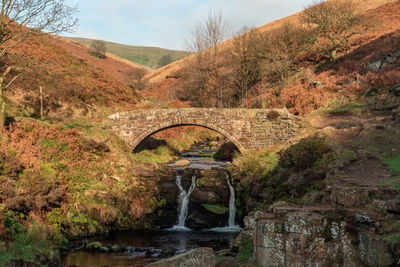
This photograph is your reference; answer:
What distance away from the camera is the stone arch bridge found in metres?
22.6

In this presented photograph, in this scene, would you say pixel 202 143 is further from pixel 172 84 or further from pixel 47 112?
pixel 172 84

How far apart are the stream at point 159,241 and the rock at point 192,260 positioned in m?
4.76

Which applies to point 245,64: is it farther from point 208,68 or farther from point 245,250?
point 245,250

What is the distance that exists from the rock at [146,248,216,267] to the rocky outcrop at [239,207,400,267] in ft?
4.91

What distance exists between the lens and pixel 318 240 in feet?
27.0

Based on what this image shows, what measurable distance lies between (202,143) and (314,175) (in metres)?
23.3

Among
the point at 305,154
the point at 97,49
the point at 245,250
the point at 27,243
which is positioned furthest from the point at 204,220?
the point at 97,49

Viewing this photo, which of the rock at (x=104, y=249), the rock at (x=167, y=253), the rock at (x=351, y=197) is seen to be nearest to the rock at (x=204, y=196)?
the rock at (x=167, y=253)

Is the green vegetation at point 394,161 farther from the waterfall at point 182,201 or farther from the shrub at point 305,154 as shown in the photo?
the waterfall at point 182,201

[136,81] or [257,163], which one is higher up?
[136,81]

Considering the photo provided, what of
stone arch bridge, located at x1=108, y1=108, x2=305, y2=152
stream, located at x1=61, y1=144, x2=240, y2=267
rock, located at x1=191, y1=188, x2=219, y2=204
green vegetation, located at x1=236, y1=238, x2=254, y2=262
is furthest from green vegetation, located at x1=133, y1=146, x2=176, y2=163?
green vegetation, located at x1=236, y1=238, x2=254, y2=262

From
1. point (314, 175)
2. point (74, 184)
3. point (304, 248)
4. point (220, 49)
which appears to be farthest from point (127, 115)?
point (220, 49)

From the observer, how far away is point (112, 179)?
18.6 meters

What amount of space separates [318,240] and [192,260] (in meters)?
3.20
